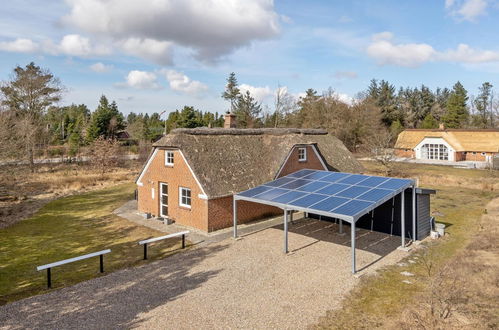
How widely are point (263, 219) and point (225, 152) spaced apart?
182 inches

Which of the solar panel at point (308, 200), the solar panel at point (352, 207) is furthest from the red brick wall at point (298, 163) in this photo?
the solar panel at point (352, 207)

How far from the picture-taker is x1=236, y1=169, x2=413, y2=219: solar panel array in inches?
522

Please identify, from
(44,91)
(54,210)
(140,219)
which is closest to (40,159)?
(44,91)

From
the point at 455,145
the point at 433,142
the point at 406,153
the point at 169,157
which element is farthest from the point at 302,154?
the point at 406,153

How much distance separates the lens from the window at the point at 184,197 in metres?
19.2

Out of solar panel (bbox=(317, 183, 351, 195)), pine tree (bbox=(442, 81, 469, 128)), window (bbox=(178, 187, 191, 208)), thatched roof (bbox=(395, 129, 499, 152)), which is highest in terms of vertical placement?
pine tree (bbox=(442, 81, 469, 128))

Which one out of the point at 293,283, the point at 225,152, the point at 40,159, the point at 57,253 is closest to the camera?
the point at 293,283

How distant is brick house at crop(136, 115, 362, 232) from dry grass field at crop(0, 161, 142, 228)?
914cm

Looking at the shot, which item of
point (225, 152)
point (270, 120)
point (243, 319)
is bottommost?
point (243, 319)

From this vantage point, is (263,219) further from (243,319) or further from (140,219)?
Result: (243,319)

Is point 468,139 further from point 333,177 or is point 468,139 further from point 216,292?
point 216,292

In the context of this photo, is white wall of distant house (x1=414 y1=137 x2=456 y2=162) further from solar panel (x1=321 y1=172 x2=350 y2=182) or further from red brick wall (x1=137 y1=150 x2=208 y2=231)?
red brick wall (x1=137 y1=150 x2=208 y2=231)

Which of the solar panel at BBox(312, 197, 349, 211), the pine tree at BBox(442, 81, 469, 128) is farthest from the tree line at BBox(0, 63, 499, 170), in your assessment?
the solar panel at BBox(312, 197, 349, 211)

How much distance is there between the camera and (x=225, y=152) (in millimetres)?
19984
